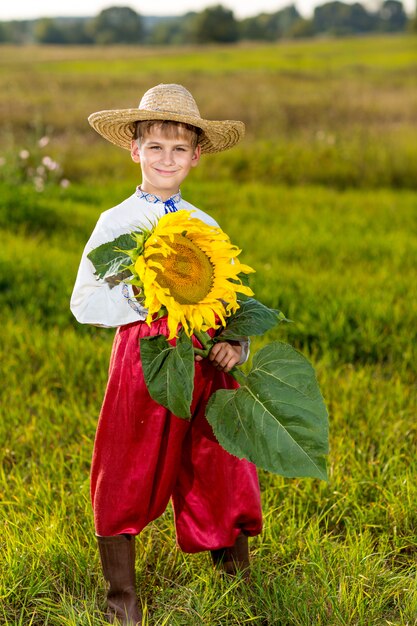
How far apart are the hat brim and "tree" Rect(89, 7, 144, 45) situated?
269 ft

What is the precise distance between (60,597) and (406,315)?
9.48ft

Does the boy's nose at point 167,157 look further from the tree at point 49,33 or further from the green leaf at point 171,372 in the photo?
the tree at point 49,33

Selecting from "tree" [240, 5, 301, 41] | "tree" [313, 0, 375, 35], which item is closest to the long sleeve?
"tree" [240, 5, 301, 41]

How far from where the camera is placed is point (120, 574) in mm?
2238

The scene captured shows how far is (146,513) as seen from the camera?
222 cm

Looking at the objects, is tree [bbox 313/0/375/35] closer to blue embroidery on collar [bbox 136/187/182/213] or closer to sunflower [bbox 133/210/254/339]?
blue embroidery on collar [bbox 136/187/182/213]

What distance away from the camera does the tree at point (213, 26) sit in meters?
71.2

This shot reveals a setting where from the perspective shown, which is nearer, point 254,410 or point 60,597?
point 254,410

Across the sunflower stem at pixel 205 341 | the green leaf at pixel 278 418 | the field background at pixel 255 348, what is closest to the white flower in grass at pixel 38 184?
the field background at pixel 255 348

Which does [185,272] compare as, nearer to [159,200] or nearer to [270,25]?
[159,200]

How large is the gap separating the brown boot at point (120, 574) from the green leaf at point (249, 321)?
68 cm

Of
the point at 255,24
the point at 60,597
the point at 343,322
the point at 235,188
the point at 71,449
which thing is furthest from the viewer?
the point at 255,24

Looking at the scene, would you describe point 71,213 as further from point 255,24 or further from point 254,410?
point 255,24

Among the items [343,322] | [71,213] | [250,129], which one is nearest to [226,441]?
[343,322]
